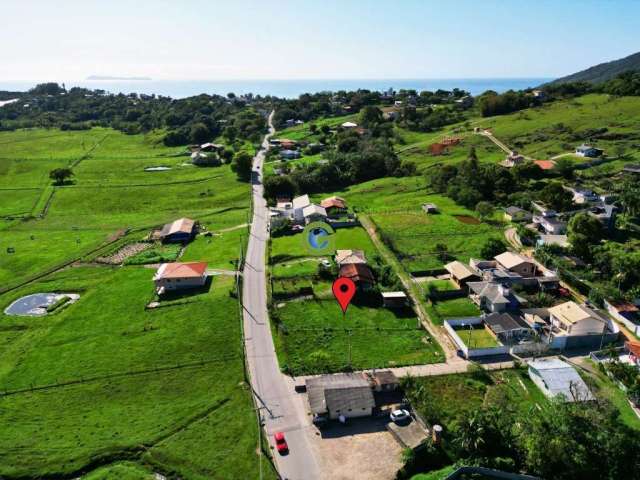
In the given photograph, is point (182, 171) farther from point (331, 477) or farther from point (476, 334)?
point (331, 477)

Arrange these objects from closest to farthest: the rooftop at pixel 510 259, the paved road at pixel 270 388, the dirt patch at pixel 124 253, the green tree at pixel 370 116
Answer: the paved road at pixel 270 388 < the rooftop at pixel 510 259 < the dirt patch at pixel 124 253 < the green tree at pixel 370 116

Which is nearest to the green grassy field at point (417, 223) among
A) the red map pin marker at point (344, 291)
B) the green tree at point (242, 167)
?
the red map pin marker at point (344, 291)

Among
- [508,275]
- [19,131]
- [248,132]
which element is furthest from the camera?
[19,131]

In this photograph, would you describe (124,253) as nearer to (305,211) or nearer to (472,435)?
(305,211)

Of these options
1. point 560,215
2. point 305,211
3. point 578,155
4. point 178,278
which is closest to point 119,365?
point 178,278

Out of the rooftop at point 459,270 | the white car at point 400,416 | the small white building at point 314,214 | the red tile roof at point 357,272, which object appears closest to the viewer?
the white car at point 400,416

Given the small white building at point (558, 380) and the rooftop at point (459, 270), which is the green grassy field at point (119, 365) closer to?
the small white building at point (558, 380)

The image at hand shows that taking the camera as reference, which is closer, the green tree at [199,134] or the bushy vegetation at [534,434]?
the bushy vegetation at [534,434]

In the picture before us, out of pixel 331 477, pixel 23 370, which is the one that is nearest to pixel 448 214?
pixel 331 477
